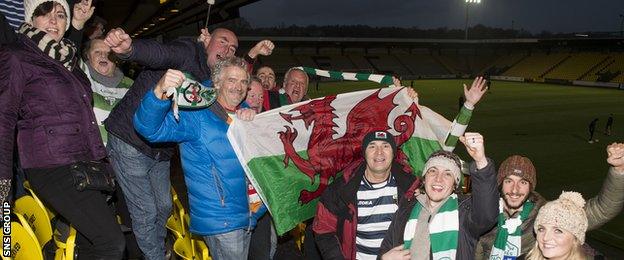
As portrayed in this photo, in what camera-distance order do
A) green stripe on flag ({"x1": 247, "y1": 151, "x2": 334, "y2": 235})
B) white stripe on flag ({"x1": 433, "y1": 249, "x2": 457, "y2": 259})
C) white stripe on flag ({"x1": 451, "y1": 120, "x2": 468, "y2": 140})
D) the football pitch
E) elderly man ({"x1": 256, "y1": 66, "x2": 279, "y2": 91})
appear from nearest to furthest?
white stripe on flag ({"x1": 433, "y1": 249, "x2": 457, "y2": 259}) → green stripe on flag ({"x1": 247, "y1": 151, "x2": 334, "y2": 235}) → white stripe on flag ({"x1": 451, "y1": 120, "x2": 468, "y2": 140}) → elderly man ({"x1": 256, "y1": 66, "x2": 279, "y2": 91}) → the football pitch

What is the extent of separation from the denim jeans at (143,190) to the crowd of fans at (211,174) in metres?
0.01

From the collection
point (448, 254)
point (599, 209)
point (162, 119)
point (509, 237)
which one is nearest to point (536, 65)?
point (599, 209)

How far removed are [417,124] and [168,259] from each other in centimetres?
299

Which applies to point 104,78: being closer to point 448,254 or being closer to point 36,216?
point 36,216

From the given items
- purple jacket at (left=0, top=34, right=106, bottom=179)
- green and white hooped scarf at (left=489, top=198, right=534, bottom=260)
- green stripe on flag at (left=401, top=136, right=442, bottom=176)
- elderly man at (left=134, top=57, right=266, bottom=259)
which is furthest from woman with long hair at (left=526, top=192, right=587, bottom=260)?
purple jacket at (left=0, top=34, right=106, bottom=179)

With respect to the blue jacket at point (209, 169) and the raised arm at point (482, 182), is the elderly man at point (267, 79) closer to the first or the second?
the blue jacket at point (209, 169)

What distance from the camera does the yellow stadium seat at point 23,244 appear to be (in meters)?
3.11

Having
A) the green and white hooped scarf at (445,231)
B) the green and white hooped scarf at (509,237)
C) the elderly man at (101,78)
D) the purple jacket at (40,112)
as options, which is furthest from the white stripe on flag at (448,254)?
the elderly man at (101,78)

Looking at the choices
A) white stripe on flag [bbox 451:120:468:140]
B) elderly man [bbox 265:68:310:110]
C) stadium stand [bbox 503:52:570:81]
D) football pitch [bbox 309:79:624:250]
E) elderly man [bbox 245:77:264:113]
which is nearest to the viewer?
white stripe on flag [bbox 451:120:468:140]

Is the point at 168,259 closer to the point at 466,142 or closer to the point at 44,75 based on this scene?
the point at 44,75

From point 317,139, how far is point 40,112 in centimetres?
244

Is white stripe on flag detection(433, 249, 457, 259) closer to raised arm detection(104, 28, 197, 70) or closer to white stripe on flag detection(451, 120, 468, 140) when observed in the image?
white stripe on flag detection(451, 120, 468, 140)

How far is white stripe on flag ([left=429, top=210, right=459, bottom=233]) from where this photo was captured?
3.15 metres

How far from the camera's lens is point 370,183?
3713 mm
